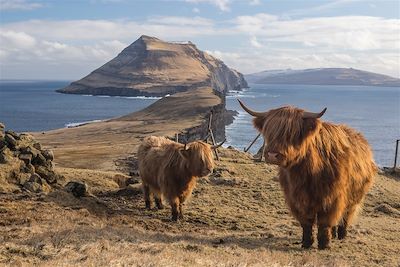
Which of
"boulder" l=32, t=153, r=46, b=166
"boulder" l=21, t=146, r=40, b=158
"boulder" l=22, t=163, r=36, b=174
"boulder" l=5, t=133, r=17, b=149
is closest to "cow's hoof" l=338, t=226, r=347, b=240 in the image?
"boulder" l=22, t=163, r=36, b=174

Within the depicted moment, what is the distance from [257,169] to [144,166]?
849 cm

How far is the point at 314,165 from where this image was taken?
8.56 m

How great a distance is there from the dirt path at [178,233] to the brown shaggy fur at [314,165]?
765 mm

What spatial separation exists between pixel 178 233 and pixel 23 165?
19.4ft

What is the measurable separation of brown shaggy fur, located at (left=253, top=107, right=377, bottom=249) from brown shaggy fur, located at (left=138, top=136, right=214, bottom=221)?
8.51 feet

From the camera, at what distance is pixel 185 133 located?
57.0 m

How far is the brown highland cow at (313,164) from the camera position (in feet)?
26.4

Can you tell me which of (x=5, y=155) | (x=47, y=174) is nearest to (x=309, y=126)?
(x=47, y=174)

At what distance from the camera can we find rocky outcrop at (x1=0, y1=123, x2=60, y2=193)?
12.8m

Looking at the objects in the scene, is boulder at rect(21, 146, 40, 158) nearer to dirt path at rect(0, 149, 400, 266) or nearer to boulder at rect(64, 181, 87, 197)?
dirt path at rect(0, 149, 400, 266)

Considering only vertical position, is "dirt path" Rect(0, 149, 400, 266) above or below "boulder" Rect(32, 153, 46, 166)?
below

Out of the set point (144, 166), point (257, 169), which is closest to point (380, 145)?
point (257, 169)

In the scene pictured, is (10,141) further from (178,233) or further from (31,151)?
(178,233)

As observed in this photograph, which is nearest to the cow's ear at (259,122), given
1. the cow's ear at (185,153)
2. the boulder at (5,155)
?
the cow's ear at (185,153)
